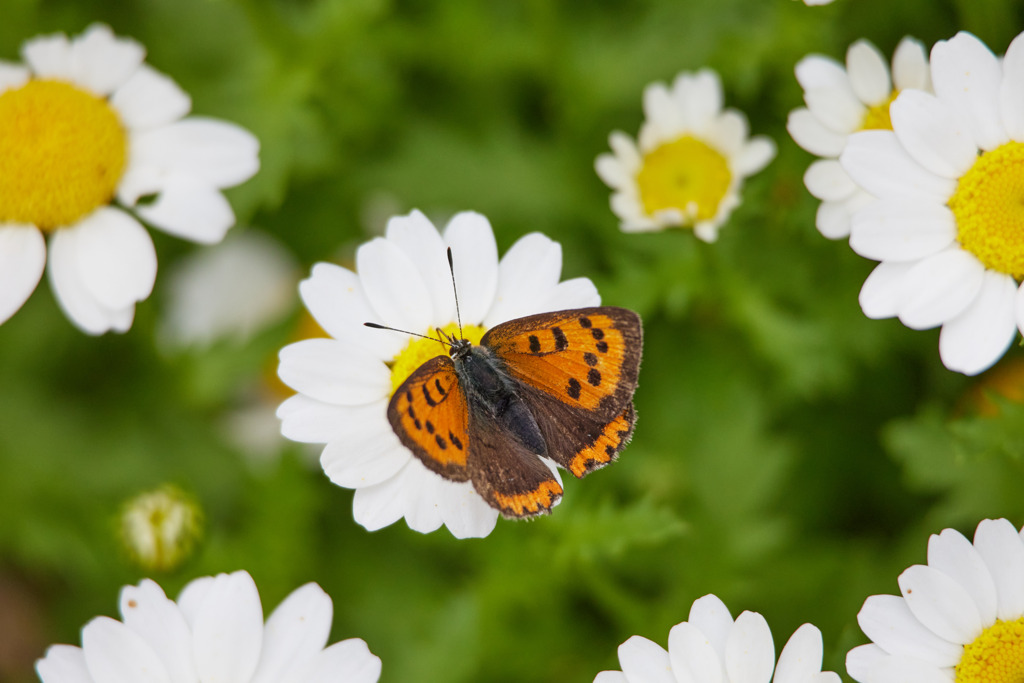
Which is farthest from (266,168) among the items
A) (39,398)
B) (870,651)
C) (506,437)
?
(870,651)

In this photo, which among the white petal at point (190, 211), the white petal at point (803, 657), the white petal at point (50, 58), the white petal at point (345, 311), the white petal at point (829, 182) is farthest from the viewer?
the white petal at point (50, 58)

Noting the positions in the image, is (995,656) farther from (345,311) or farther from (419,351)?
(345,311)

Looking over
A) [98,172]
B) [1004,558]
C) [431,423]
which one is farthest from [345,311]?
[1004,558]

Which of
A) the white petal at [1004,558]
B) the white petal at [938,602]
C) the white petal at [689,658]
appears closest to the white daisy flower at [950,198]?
the white petal at [1004,558]

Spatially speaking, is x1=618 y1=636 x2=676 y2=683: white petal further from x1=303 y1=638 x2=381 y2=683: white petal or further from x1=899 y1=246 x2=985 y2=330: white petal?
x1=899 y1=246 x2=985 y2=330: white petal

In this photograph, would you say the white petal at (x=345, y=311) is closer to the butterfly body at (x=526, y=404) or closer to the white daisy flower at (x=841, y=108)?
the butterfly body at (x=526, y=404)

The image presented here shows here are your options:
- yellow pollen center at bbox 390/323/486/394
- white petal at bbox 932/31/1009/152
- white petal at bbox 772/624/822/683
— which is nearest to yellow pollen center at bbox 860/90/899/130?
white petal at bbox 932/31/1009/152
